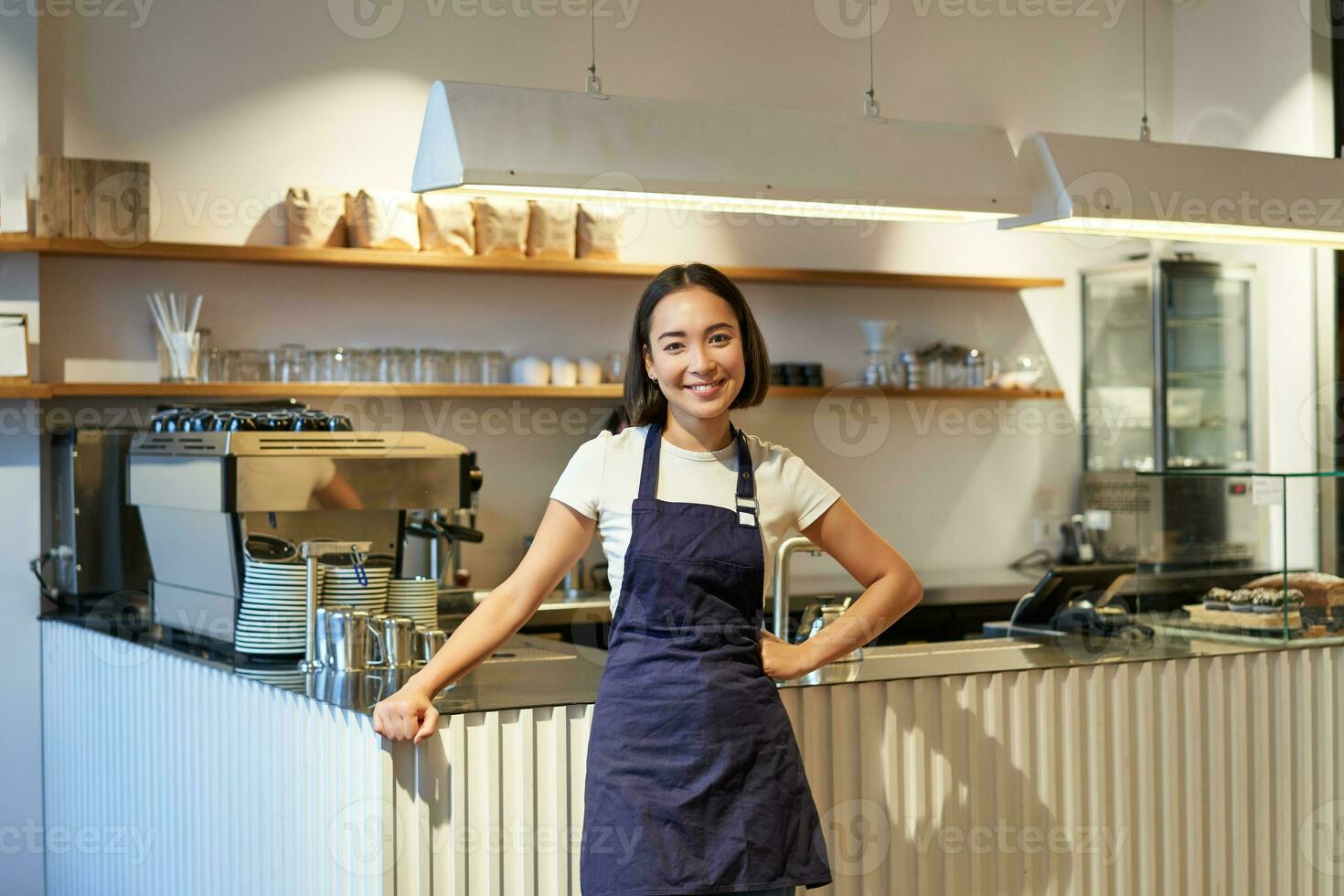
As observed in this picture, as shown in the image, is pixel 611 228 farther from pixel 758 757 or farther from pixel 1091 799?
pixel 758 757

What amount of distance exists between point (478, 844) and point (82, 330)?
8.66 feet

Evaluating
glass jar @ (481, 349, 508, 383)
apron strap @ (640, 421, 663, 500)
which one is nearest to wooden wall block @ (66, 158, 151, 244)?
glass jar @ (481, 349, 508, 383)

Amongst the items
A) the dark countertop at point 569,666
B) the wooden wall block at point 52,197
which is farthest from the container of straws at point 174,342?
the dark countertop at point 569,666

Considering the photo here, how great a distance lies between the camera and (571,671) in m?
2.65

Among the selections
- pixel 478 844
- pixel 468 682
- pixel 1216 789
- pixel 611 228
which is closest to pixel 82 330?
pixel 611 228

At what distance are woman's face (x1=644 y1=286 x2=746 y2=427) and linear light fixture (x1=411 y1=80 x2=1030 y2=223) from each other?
0.88 m

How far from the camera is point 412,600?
9.84 feet

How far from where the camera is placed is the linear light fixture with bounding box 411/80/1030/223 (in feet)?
9.05

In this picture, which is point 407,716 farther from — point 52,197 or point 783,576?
point 52,197

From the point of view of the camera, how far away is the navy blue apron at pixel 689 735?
6.37ft

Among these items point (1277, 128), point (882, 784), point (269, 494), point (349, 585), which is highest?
point (1277, 128)

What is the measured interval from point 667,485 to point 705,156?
3.66 feet

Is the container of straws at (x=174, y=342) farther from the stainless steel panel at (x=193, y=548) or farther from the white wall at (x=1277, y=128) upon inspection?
the white wall at (x=1277, y=128)

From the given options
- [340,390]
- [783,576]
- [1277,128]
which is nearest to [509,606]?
[783,576]
